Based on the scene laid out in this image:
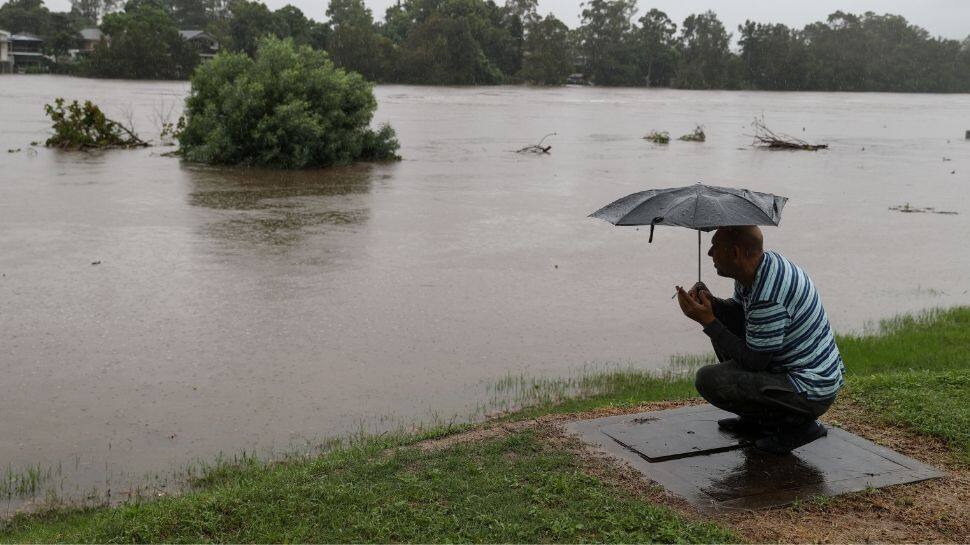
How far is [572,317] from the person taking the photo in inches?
414

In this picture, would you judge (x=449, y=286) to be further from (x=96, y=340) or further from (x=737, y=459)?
(x=737, y=459)

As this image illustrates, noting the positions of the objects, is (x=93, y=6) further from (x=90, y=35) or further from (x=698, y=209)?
(x=698, y=209)

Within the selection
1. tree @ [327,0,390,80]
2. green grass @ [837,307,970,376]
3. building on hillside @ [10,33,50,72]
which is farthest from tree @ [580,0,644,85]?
green grass @ [837,307,970,376]

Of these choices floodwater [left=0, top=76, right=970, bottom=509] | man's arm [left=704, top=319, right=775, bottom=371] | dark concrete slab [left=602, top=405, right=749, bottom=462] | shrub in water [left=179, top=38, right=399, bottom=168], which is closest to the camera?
man's arm [left=704, top=319, right=775, bottom=371]

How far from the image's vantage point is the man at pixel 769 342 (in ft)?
16.5

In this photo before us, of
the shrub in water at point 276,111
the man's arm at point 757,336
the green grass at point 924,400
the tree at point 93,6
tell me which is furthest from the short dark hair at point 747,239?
the tree at point 93,6

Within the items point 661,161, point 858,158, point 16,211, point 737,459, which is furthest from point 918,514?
point 858,158

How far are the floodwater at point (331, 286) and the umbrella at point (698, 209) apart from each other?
2.94m

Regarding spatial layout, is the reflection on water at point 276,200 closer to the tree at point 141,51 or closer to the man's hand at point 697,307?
the man's hand at point 697,307

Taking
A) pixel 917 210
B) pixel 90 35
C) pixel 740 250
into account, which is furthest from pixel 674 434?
pixel 90 35

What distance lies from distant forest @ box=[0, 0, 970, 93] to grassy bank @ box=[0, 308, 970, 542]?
90.7m

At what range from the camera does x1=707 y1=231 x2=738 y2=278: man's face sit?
5.05m

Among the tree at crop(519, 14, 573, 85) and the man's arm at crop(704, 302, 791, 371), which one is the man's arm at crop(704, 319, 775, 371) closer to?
the man's arm at crop(704, 302, 791, 371)

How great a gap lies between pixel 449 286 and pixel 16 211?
896cm
